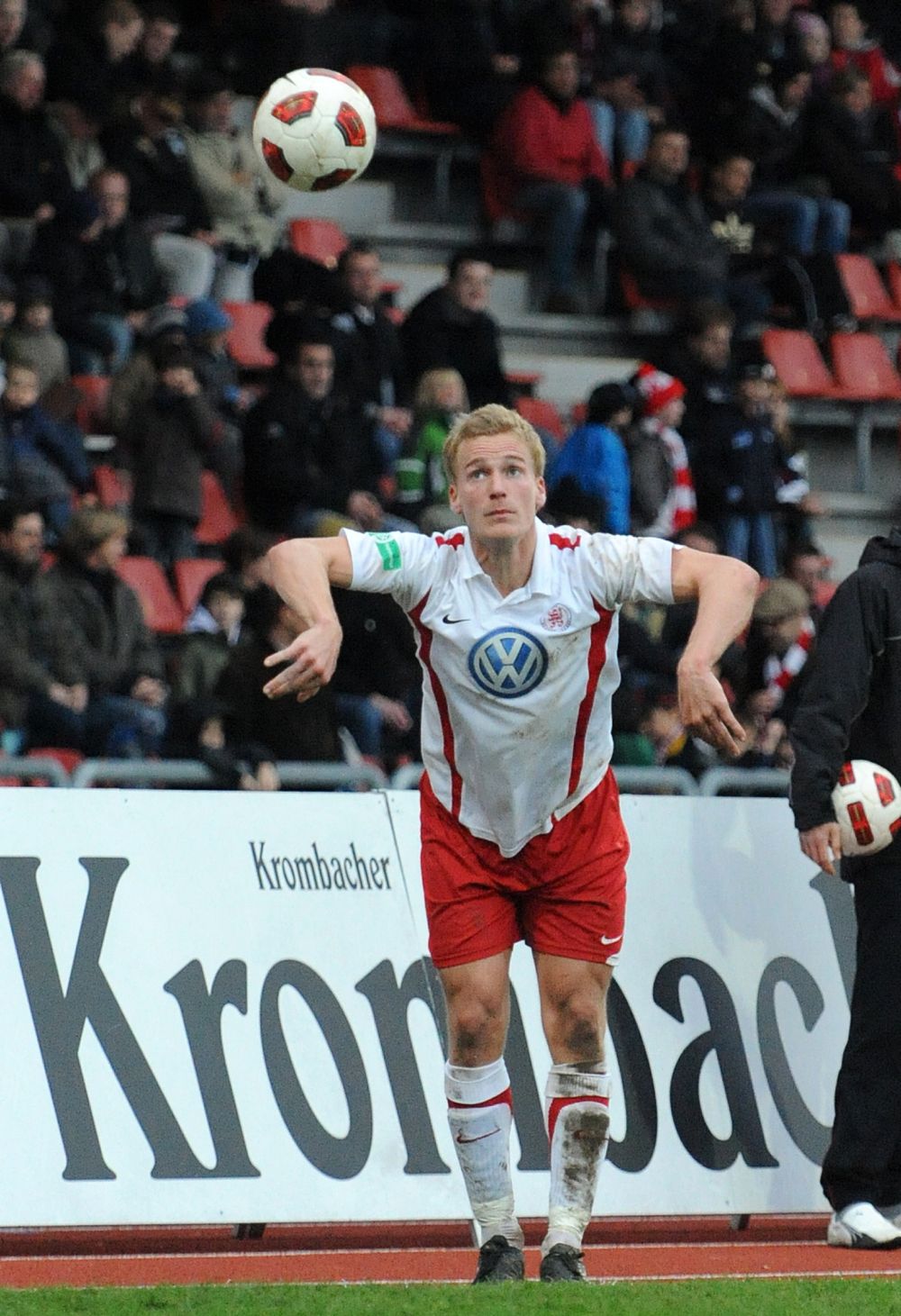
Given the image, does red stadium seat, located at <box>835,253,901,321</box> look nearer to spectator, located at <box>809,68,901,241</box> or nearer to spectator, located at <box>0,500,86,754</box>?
spectator, located at <box>809,68,901,241</box>

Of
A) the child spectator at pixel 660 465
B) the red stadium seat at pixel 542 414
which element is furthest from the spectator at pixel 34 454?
the red stadium seat at pixel 542 414

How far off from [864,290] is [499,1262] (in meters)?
13.2

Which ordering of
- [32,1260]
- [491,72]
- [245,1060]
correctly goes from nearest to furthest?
[32,1260], [245,1060], [491,72]

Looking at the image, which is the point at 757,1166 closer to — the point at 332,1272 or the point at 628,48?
the point at 332,1272

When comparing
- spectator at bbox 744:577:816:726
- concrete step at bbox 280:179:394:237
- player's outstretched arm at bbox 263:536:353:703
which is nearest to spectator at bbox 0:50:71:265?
concrete step at bbox 280:179:394:237

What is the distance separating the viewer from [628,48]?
60.7 ft

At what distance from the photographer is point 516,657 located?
635 cm

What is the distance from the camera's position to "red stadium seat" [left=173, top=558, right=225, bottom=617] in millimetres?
13219

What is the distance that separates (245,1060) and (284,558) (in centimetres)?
206

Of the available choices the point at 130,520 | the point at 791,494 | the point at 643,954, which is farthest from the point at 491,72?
the point at 643,954

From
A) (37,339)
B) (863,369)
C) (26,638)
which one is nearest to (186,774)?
(26,638)

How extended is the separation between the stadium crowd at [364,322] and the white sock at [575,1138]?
8.72 feet

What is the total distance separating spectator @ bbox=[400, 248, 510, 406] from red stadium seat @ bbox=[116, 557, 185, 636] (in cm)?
260

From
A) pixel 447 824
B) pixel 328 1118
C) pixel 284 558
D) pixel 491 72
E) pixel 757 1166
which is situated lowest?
pixel 757 1166
